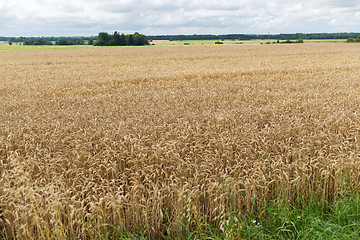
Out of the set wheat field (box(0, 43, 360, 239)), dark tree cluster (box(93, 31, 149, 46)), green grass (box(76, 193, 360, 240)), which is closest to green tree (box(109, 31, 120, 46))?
dark tree cluster (box(93, 31, 149, 46))

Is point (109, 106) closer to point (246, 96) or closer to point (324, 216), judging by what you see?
point (246, 96)

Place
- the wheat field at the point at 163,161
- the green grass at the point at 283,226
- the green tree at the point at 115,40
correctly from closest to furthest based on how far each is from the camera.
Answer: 1. the green grass at the point at 283,226
2. the wheat field at the point at 163,161
3. the green tree at the point at 115,40

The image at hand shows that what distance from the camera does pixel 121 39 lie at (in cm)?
9288

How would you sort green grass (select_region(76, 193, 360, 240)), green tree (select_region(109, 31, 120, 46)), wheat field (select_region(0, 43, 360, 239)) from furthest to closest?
green tree (select_region(109, 31, 120, 46)) < wheat field (select_region(0, 43, 360, 239)) < green grass (select_region(76, 193, 360, 240))

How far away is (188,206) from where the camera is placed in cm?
359

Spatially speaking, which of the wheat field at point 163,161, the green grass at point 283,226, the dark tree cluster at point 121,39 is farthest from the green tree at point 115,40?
the green grass at point 283,226

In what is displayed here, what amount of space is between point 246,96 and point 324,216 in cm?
676

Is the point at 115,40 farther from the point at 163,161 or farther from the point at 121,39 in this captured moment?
the point at 163,161

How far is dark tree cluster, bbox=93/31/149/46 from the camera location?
3585 inches

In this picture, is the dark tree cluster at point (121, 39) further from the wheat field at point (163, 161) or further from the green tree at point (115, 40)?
the wheat field at point (163, 161)

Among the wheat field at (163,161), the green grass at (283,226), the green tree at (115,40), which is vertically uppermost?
the green tree at (115,40)

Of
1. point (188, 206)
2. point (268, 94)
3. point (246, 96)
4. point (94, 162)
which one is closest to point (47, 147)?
point (94, 162)

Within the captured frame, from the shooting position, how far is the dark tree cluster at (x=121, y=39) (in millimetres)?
91062

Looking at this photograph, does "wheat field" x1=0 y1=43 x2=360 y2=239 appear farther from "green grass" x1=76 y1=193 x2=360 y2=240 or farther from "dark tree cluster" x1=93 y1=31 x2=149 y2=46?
"dark tree cluster" x1=93 y1=31 x2=149 y2=46
